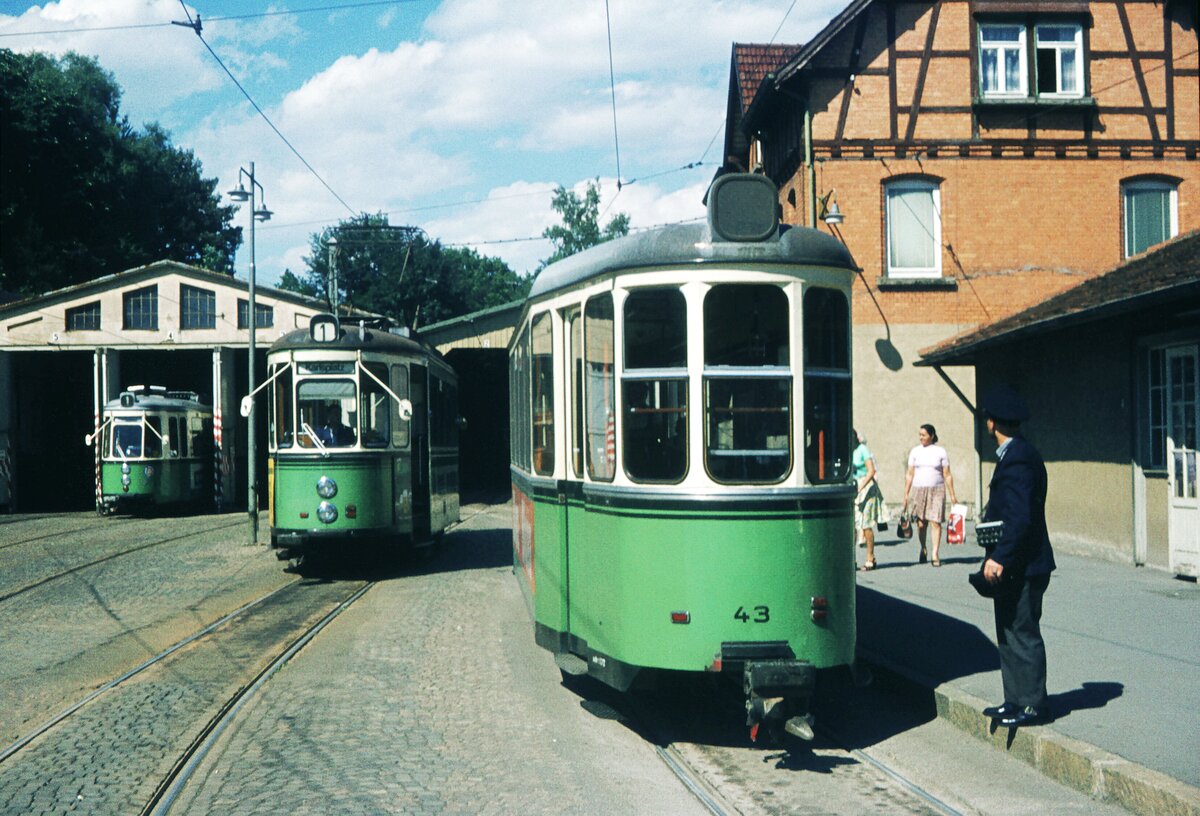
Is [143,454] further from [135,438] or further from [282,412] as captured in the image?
[282,412]

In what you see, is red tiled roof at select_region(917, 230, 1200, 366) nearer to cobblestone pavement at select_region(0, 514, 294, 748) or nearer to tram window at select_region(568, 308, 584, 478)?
tram window at select_region(568, 308, 584, 478)

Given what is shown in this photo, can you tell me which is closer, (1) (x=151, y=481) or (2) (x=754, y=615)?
(2) (x=754, y=615)

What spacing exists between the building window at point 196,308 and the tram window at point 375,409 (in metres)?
21.8

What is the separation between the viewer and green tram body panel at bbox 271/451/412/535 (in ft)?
46.9

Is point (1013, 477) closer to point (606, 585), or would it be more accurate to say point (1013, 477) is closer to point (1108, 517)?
point (606, 585)

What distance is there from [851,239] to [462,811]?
716 inches

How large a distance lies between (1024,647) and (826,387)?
1802mm

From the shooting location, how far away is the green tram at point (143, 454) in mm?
29125

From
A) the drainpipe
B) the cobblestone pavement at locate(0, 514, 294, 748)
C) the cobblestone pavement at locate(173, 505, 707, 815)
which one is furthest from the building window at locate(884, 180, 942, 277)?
the cobblestone pavement at locate(173, 505, 707, 815)

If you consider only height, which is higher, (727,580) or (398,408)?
(398,408)

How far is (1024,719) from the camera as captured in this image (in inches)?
257

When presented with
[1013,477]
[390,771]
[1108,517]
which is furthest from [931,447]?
[390,771]

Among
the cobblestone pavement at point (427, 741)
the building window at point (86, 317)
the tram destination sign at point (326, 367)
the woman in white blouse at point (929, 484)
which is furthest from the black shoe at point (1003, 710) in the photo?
the building window at point (86, 317)

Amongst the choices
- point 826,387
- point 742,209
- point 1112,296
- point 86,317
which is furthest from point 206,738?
point 86,317
